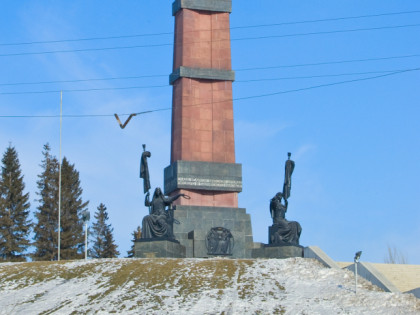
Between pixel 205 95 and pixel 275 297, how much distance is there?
48.5ft

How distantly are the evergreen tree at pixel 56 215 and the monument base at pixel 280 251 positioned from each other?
20667 mm

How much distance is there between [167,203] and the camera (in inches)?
1596

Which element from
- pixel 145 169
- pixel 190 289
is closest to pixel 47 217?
pixel 145 169

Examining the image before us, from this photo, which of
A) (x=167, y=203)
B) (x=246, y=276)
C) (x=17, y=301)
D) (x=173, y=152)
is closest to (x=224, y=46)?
(x=173, y=152)

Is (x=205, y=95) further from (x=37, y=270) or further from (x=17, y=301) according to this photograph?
(x=17, y=301)

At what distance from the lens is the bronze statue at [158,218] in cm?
3934

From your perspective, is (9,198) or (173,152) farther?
(9,198)

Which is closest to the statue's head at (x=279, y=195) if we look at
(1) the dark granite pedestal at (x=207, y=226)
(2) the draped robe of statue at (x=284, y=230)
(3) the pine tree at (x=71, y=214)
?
(2) the draped robe of statue at (x=284, y=230)

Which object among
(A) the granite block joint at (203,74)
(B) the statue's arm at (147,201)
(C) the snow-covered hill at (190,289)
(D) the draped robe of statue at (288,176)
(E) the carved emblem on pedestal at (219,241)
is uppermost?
(A) the granite block joint at (203,74)

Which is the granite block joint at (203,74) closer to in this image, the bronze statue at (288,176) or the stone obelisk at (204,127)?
the stone obelisk at (204,127)

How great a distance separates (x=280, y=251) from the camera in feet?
130

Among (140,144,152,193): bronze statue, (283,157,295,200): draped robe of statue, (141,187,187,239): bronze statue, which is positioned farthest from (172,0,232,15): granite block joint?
(141,187,187,239): bronze statue

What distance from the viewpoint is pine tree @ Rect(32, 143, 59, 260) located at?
57.5m

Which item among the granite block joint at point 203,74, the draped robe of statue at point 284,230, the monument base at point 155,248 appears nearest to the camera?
the monument base at point 155,248
